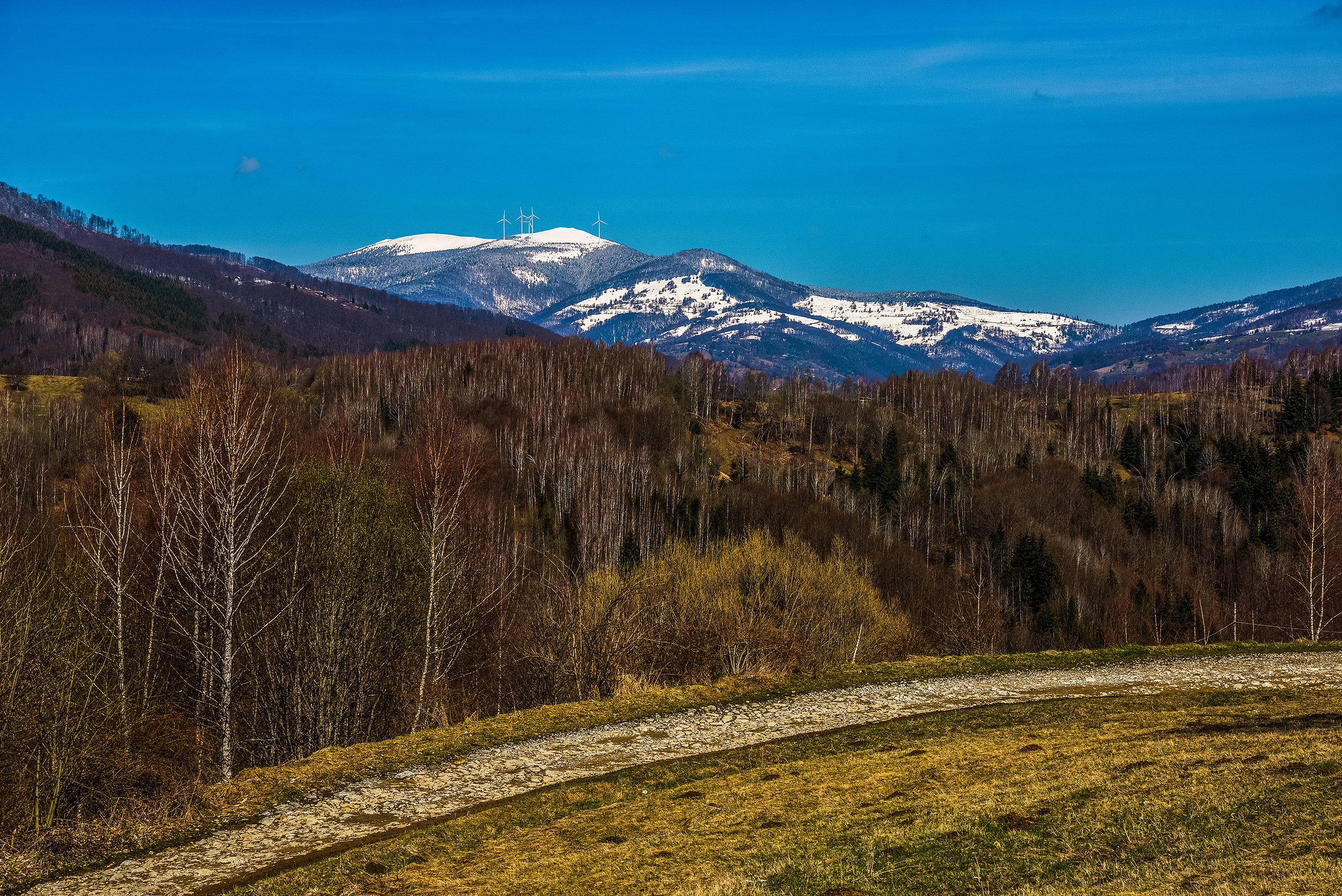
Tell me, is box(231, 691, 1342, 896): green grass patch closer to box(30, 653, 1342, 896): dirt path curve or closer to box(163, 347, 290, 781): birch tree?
box(30, 653, 1342, 896): dirt path curve

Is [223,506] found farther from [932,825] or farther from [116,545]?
[932,825]

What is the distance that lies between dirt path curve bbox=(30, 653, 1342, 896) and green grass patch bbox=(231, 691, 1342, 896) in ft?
3.75

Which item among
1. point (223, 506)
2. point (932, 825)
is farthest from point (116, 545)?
point (932, 825)

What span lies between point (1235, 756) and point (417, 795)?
620 inches

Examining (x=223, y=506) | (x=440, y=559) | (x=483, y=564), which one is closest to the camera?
(x=223, y=506)

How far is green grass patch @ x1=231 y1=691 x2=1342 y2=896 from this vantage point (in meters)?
13.0

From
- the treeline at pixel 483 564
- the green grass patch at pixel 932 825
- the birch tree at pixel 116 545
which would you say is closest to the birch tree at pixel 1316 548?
the treeline at pixel 483 564

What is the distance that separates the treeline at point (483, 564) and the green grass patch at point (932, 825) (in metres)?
7.33

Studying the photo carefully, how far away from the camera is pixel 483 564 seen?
189ft

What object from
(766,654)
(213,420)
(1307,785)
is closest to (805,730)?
(766,654)

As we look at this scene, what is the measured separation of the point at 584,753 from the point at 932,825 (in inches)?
400

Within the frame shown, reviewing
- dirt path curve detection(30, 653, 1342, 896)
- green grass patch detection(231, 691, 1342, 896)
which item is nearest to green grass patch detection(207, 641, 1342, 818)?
dirt path curve detection(30, 653, 1342, 896)

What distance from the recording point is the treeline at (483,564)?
2508 cm

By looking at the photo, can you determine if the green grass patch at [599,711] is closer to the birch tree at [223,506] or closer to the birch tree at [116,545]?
the birch tree at [223,506]
